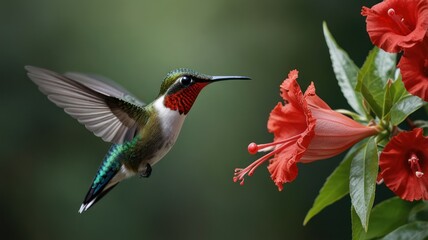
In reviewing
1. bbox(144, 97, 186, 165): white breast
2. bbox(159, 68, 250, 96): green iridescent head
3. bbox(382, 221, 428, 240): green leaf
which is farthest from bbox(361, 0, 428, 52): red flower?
bbox(144, 97, 186, 165): white breast

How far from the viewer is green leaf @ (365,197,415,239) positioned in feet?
4.25

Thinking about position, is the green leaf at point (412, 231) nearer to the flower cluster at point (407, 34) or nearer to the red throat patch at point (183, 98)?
the flower cluster at point (407, 34)

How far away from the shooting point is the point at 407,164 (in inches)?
42.8

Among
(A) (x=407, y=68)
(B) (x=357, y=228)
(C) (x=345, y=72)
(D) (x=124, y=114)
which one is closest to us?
(A) (x=407, y=68)

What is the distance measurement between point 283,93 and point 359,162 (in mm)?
204

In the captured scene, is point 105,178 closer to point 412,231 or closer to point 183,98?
point 183,98

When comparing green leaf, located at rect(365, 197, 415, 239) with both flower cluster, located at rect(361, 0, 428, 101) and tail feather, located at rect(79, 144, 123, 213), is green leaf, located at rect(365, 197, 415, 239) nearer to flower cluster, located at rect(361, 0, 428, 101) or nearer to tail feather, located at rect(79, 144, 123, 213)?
flower cluster, located at rect(361, 0, 428, 101)

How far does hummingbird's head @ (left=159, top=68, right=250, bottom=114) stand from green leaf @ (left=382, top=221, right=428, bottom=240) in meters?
0.55

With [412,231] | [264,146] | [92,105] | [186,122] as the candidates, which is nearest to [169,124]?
[92,105]

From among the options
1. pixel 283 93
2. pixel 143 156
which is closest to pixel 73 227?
pixel 143 156

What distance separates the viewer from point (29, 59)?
3.91m

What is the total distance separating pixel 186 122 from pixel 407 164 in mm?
2732

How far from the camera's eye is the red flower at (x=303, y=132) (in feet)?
3.79

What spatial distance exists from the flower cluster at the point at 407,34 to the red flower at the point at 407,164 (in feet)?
0.26
